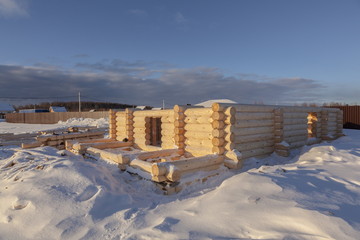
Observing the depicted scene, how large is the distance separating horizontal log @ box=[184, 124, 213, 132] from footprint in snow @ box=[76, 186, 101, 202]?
4.03 m

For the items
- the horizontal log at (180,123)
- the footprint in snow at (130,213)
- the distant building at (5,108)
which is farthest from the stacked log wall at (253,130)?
the distant building at (5,108)

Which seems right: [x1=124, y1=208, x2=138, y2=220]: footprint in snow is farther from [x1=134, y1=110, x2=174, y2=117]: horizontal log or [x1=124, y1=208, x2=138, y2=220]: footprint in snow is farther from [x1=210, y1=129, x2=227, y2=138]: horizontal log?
[x1=134, y1=110, x2=174, y2=117]: horizontal log

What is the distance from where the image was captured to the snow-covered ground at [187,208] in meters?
3.06

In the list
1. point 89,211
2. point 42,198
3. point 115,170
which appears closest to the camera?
point 89,211

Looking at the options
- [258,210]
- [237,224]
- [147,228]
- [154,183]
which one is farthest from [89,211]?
[258,210]

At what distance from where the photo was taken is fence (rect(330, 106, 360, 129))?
788 inches

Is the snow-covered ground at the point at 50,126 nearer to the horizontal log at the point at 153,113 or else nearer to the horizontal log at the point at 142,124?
the horizontal log at the point at 142,124

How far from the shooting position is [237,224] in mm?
3197

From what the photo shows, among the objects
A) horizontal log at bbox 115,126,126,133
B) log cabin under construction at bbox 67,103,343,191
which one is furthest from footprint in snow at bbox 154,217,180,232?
horizontal log at bbox 115,126,126,133

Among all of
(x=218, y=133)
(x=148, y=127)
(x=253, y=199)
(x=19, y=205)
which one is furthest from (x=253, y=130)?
(x=19, y=205)

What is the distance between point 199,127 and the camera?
805 cm

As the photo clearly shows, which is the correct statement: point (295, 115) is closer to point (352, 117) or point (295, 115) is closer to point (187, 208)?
point (187, 208)

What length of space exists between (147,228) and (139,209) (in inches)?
38.0

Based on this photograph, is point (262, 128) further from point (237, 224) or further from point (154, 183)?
point (237, 224)
